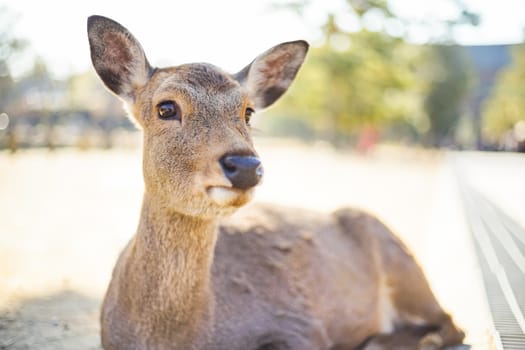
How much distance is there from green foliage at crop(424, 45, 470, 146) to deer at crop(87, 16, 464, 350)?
51.8 meters

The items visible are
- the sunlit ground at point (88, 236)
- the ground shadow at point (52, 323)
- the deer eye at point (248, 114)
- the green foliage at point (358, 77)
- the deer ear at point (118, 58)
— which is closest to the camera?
the deer eye at point (248, 114)

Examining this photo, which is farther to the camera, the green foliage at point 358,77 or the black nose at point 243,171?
the green foliage at point 358,77

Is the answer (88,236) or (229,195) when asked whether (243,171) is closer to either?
(229,195)

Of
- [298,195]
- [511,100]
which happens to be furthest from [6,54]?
[511,100]

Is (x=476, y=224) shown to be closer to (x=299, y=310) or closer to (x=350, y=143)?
(x=299, y=310)

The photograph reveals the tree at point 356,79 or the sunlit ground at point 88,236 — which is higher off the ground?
the tree at point 356,79

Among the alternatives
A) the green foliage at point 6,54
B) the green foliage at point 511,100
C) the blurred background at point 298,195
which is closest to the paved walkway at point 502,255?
the blurred background at point 298,195

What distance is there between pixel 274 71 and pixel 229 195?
1.83 m

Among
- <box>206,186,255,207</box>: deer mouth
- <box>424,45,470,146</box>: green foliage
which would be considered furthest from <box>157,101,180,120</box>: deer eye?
<box>424,45,470,146</box>: green foliage

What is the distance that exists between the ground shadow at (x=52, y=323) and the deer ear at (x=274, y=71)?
226cm

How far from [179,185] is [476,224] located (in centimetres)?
705

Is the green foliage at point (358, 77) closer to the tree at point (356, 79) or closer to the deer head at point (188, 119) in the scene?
the tree at point (356, 79)

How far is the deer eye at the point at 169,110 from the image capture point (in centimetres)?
352

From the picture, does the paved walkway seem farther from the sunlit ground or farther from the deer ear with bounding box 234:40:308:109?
the deer ear with bounding box 234:40:308:109
